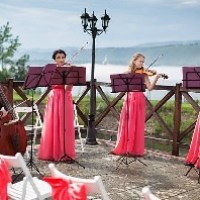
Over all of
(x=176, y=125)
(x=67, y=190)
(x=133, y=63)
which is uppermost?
(x=133, y=63)

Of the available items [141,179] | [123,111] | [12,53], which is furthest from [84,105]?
[12,53]

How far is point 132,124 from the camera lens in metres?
6.78

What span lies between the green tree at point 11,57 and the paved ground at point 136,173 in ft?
99.1

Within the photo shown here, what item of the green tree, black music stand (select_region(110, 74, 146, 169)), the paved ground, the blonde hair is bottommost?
the paved ground

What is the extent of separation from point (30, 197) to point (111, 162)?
3.21 m

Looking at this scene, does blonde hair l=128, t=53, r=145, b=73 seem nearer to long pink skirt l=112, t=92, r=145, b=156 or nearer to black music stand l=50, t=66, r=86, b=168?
long pink skirt l=112, t=92, r=145, b=156

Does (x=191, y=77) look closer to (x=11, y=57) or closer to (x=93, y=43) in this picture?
(x=93, y=43)

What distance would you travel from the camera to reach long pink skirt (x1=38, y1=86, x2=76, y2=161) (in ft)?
21.6

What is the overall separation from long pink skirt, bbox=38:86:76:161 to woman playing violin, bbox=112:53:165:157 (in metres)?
0.74

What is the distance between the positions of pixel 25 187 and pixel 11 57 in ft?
115

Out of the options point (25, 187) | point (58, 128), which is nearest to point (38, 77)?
point (58, 128)

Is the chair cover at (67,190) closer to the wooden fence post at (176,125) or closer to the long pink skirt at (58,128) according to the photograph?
the long pink skirt at (58,128)

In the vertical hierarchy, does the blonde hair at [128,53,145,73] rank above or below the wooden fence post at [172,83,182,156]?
above

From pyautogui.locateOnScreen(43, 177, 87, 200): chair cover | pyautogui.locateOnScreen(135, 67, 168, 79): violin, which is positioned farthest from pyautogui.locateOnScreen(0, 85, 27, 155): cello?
pyautogui.locateOnScreen(43, 177, 87, 200): chair cover
